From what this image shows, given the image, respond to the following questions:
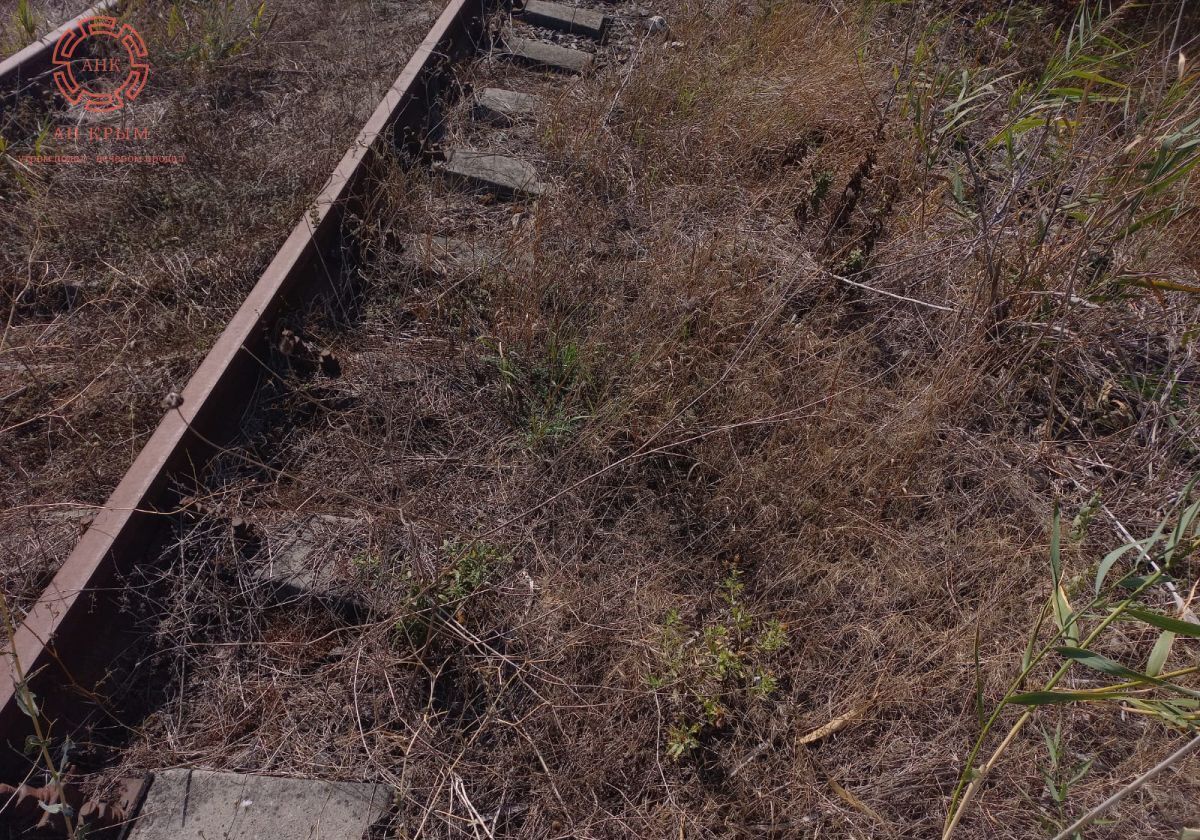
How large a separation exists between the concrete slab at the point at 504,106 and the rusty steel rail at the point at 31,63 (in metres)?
2.39

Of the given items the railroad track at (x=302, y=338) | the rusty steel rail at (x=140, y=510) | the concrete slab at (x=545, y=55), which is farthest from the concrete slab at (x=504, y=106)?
the rusty steel rail at (x=140, y=510)

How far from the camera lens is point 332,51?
4.87 metres

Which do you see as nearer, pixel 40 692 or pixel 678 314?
pixel 40 692

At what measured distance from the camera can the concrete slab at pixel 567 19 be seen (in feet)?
17.8

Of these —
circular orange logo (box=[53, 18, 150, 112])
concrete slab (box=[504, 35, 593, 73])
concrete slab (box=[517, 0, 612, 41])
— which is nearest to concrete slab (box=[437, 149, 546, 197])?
concrete slab (box=[504, 35, 593, 73])

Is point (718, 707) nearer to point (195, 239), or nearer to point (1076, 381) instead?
point (1076, 381)

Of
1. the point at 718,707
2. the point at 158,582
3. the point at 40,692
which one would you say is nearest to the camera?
the point at 40,692

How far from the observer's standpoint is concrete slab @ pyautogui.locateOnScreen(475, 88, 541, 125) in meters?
4.57

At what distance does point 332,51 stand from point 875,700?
187 inches

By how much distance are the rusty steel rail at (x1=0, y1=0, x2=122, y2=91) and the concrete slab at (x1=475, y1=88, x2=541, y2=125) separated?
94.2 inches

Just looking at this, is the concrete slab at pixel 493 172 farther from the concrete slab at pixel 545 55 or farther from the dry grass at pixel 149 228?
the concrete slab at pixel 545 55

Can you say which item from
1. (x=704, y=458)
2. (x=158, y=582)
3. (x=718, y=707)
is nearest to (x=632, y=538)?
(x=704, y=458)

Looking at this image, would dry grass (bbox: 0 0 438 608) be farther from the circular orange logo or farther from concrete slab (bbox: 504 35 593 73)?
concrete slab (bbox: 504 35 593 73)

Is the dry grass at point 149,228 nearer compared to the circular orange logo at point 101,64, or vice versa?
the dry grass at point 149,228
